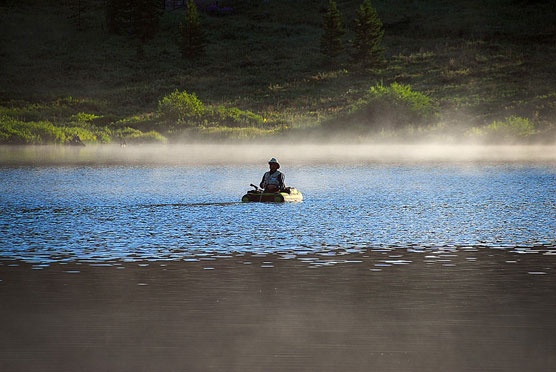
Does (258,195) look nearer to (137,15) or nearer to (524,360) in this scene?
(524,360)

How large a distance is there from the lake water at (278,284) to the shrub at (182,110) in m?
64.4

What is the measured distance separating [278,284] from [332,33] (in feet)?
375

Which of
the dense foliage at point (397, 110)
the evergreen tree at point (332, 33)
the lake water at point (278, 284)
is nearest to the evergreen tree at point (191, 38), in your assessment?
the evergreen tree at point (332, 33)

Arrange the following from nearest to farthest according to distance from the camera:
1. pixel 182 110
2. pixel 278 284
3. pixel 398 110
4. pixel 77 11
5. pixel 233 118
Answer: pixel 278 284
pixel 398 110
pixel 182 110
pixel 233 118
pixel 77 11

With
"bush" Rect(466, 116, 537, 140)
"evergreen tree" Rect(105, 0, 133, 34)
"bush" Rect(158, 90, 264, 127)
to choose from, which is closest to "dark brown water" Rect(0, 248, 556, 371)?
"bush" Rect(466, 116, 537, 140)

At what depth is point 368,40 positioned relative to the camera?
121 metres

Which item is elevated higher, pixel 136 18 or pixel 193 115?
pixel 136 18

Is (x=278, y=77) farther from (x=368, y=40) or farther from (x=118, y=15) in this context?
(x=118, y=15)

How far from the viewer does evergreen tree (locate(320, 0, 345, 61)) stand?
12506 centimetres

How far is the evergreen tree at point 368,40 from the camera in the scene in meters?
120

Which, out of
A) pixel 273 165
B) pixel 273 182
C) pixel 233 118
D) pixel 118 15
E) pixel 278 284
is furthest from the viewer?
pixel 118 15

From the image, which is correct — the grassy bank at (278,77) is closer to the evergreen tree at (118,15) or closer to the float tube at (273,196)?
the evergreen tree at (118,15)

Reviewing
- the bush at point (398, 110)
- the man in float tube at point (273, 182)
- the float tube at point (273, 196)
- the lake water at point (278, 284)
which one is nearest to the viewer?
the lake water at point (278, 284)

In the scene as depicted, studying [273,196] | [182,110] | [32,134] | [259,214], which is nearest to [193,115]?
[182,110]
